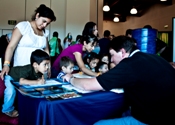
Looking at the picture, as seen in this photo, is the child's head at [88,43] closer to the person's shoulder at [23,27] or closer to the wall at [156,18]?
the person's shoulder at [23,27]

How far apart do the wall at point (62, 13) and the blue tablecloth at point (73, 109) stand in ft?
15.0

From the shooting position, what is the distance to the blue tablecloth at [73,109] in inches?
40.1

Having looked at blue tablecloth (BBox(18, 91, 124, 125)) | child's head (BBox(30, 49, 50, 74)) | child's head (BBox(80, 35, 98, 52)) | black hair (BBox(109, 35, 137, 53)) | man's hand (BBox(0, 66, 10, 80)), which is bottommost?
blue tablecloth (BBox(18, 91, 124, 125))

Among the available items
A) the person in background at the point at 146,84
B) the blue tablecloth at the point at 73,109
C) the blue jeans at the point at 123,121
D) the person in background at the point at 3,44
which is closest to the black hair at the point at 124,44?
the person in background at the point at 146,84

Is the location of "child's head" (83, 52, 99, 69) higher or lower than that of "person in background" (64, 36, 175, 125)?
higher

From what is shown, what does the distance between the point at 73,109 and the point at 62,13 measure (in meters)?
5.37

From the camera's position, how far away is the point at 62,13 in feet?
20.1

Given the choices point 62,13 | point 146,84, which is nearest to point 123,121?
point 146,84

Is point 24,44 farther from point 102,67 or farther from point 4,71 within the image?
point 102,67

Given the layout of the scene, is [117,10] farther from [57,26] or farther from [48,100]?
Answer: [48,100]

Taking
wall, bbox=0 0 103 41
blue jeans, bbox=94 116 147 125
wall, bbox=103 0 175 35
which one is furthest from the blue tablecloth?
wall, bbox=103 0 175 35

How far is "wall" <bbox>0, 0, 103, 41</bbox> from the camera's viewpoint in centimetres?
567

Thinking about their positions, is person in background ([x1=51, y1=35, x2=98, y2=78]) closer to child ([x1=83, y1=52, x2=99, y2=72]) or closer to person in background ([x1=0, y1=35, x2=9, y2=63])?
child ([x1=83, y1=52, x2=99, y2=72])

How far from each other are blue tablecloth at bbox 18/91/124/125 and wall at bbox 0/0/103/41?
179 inches
